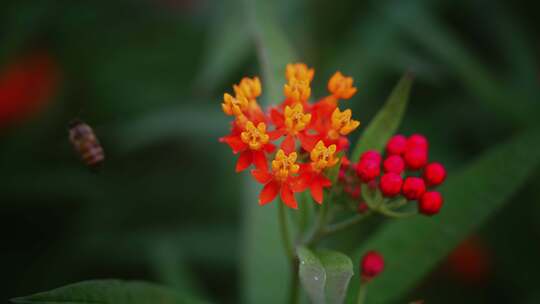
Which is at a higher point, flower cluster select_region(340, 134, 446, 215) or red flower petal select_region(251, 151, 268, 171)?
red flower petal select_region(251, 151, 268, 171)

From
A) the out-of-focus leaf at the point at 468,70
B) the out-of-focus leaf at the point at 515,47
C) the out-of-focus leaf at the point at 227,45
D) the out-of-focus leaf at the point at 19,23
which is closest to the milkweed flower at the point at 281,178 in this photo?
the out-of-focus leaf at the point at 227,45

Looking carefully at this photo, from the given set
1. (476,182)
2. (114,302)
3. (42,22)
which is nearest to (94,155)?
(114,302)

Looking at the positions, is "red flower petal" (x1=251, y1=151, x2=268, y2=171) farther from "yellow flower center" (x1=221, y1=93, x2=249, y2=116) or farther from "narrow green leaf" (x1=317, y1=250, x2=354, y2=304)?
"narrow green leaf" (x1=317, y1=250, x2=354, y2=304)

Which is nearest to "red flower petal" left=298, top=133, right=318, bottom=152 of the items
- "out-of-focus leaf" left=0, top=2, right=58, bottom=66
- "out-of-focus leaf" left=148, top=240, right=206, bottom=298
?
"out-of-focus leaf" left=148, top=240, right=206, bottom=298

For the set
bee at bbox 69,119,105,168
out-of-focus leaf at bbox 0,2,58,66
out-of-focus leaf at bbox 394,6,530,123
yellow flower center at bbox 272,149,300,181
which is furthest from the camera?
out-of-focus leaf at bbox 0,2,58,66

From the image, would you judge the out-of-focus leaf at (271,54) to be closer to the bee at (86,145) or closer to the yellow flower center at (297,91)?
the yellow flower center at (297,91)

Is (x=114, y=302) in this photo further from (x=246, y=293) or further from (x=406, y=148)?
(x=406, y=148)
